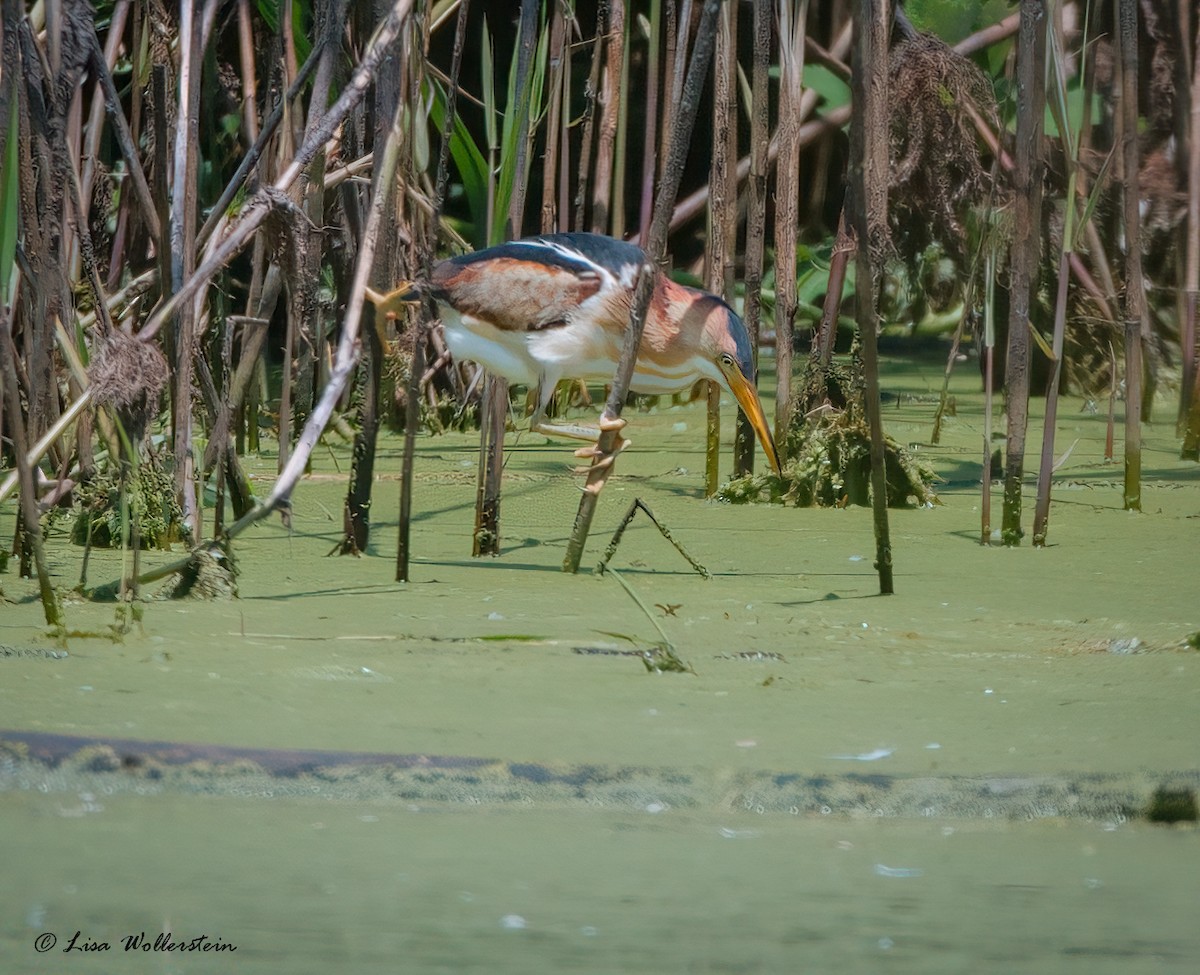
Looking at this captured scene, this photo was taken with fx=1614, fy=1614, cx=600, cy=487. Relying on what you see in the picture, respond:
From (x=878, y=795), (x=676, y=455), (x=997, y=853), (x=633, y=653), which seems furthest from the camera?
(x=676, y=455)

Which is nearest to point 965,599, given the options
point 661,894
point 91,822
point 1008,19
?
point 661,894

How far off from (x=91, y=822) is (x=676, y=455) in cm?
391

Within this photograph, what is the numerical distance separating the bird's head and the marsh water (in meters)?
0.82

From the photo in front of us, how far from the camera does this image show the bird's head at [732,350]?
417 cm

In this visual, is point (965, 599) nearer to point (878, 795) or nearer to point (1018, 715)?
point (1018, 715)

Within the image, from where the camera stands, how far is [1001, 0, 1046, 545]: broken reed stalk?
11.4ft

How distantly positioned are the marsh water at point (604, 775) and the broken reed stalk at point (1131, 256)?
0.95 meters

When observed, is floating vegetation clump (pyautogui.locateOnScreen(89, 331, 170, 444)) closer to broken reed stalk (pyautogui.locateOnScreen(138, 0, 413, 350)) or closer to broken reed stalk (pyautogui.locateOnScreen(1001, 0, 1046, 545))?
broken reed stalk (pyautogui.locateOnScreen(138, 0, 413, 350))

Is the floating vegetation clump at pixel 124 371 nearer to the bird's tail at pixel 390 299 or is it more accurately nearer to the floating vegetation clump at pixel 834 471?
the bird's tail at pixel 390 299

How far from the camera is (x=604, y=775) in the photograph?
1998 mm

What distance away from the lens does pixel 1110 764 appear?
2.05 m

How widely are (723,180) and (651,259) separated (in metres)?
1.46

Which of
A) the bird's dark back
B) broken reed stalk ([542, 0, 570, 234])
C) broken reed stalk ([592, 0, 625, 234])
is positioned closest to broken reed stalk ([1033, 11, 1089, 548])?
the bird's dark back

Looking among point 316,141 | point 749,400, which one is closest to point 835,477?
point 749,400
